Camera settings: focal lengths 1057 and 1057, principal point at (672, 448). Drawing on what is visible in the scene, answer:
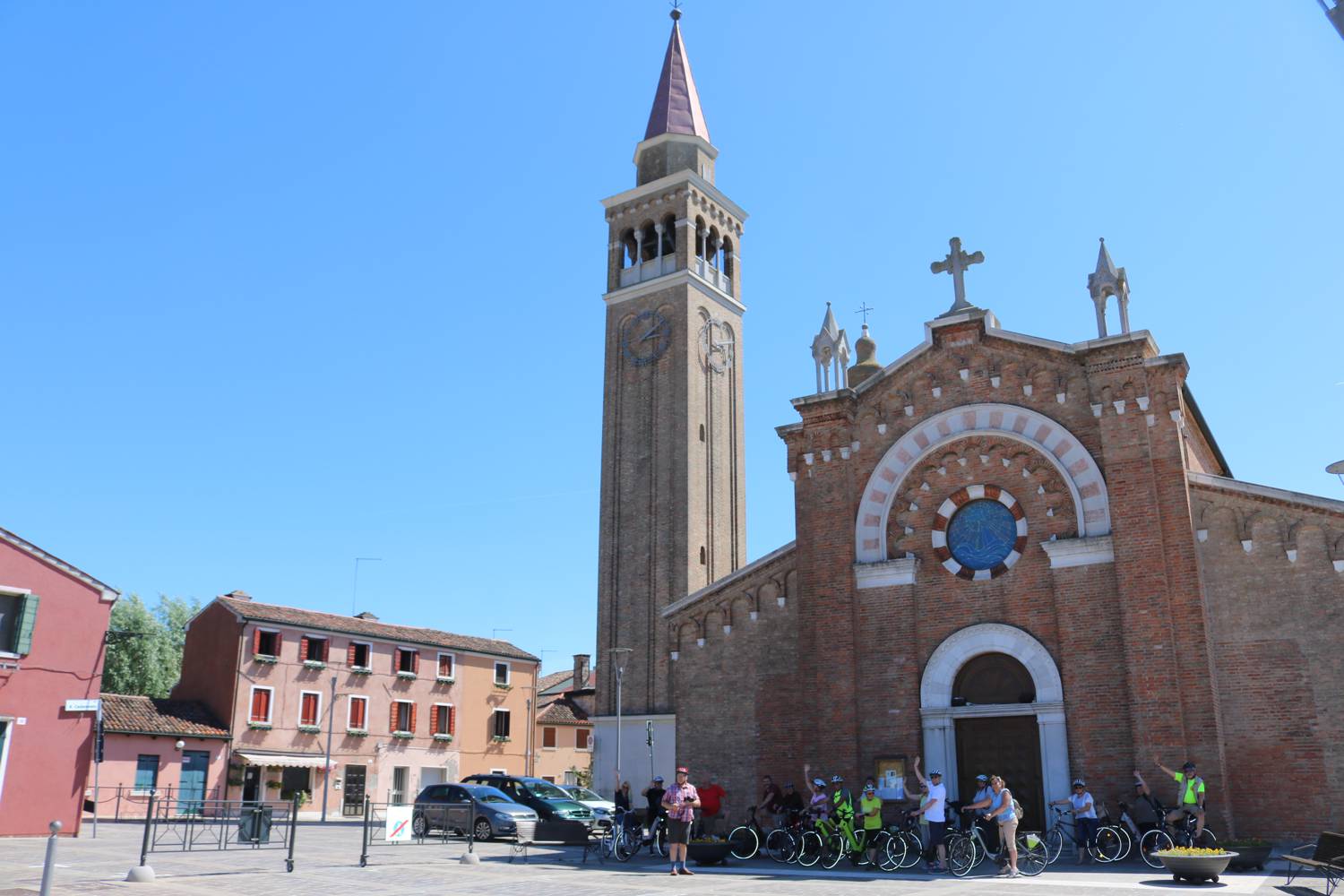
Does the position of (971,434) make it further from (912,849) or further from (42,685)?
(42,685)

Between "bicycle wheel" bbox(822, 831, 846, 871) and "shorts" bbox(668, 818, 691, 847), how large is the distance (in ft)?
9.88

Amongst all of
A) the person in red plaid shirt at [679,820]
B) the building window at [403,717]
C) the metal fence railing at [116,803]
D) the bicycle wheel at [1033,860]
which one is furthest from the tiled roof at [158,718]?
the bicycle wheel at [1033,860]

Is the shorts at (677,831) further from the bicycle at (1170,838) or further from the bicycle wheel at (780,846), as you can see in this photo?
the bicycle at (1170,838)

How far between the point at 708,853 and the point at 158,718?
88.8ft

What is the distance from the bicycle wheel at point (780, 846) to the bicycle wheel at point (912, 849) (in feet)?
6.51

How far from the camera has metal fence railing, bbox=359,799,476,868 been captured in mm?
18641

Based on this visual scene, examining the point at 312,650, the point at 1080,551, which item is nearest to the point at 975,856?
the point at 1080,551

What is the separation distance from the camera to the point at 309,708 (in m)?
42.8

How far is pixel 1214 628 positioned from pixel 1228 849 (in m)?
4.65

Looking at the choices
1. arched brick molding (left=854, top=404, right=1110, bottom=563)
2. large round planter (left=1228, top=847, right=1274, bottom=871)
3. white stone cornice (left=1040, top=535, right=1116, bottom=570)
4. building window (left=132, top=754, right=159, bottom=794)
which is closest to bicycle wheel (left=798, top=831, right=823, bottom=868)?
arched brick molding (left=854, top=404, right=1110, bottom=563)

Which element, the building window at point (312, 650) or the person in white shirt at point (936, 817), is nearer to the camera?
the person in white shirt at point (936, 817)

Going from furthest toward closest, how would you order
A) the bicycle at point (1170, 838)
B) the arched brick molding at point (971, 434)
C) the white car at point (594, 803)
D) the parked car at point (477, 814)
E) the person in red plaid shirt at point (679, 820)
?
the white car at point (594, 803) < the parked car at point (477, 814) < the arched brick molding at point (971, 434) < the bicycle at point (1170, 838) < the person in red plaid shirt at point (679, 820)

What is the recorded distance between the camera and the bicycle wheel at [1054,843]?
17.7 m

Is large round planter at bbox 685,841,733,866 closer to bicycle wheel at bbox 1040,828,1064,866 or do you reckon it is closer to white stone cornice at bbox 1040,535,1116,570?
bicycle wheel at bbox 1040,828,1064,866
